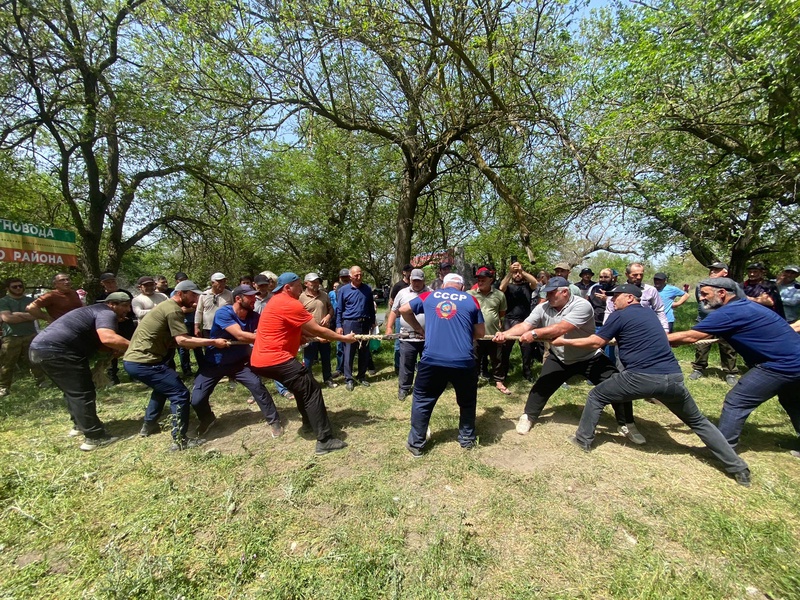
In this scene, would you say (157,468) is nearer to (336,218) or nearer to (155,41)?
(155,41)

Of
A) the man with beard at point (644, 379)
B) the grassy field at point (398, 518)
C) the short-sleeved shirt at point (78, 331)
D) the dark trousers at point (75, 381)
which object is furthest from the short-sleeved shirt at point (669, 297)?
the dark trousers at point (75, 381)

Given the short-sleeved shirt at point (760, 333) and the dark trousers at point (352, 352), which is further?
the dark trousers at point (352, 352)

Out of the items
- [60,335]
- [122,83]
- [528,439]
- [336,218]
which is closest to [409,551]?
[528,439]

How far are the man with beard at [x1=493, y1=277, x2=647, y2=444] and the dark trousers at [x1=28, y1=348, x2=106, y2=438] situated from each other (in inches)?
204

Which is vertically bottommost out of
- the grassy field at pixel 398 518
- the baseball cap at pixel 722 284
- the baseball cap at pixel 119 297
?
the grassy field at pixel 398 518

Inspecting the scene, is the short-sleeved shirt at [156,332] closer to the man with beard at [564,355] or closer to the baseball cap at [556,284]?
the man with beard at [564,355]

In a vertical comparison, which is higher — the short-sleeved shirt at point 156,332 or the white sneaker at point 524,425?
the short-sleeved shirt at point 156,332

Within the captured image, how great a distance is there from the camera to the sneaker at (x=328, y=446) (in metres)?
3.89

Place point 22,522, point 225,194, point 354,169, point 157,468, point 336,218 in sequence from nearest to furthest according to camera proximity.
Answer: point 22,522 → point 157,468 → point 225,194 → point 354,169 → point 336,218

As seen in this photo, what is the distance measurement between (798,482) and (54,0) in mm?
→ 14781

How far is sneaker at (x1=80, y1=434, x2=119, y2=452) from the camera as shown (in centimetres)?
410

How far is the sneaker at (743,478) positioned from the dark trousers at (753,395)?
1.37 feet

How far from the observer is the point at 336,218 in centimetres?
1638

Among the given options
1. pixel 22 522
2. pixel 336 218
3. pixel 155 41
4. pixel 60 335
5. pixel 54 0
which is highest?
pixel 54 0
